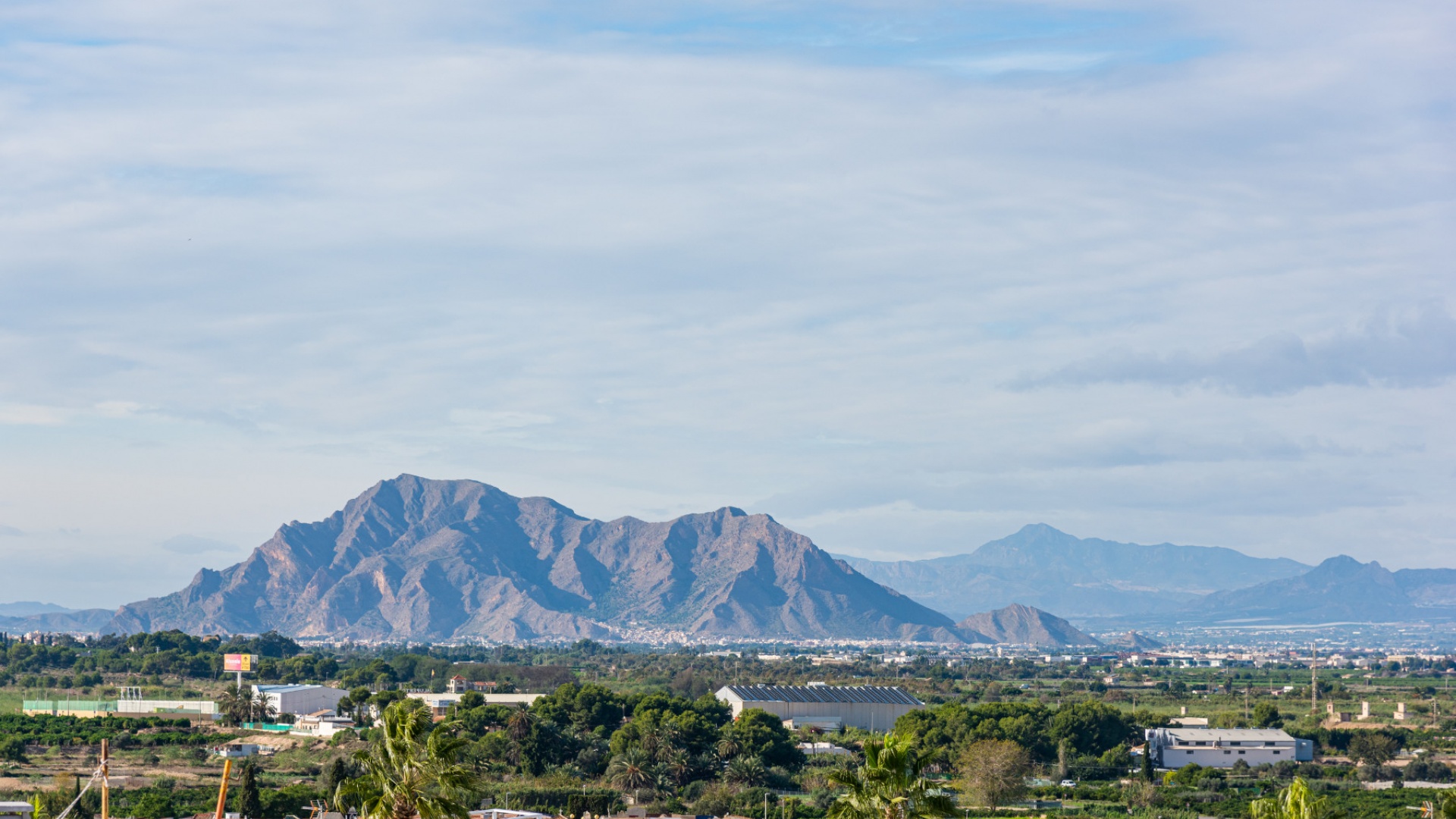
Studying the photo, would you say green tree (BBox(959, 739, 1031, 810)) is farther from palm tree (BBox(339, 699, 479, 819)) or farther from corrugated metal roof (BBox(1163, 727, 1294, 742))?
palm tree (BBox(339, 699, 479, 819))

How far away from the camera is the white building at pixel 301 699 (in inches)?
5153

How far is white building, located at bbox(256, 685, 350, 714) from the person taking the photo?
131 meters

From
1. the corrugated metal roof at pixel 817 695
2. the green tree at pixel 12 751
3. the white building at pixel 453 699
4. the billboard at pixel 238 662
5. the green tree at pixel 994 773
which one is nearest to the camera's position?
the green tree at pixel 994 773

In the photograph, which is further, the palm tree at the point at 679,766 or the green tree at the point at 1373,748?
the green tree at the point at 1373,748

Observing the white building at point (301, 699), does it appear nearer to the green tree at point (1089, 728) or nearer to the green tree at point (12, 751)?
the green tree at point (12, 751)

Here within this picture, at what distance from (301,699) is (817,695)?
146ft

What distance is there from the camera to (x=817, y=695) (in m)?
136

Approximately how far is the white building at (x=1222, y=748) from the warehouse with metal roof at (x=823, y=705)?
23.6m

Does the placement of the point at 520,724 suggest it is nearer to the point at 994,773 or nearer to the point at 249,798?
the point at 994,773

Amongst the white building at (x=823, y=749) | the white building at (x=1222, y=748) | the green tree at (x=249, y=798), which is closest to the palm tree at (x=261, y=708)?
the white building at (x=823, y=749)

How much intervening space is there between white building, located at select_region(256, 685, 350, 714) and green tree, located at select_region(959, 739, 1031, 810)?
60.3 m

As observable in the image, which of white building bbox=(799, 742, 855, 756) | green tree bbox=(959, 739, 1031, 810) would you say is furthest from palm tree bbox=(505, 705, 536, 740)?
green tree bbox=(959, 739, 1031, 810)

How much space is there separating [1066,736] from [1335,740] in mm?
25843

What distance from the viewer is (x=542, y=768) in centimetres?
9344
